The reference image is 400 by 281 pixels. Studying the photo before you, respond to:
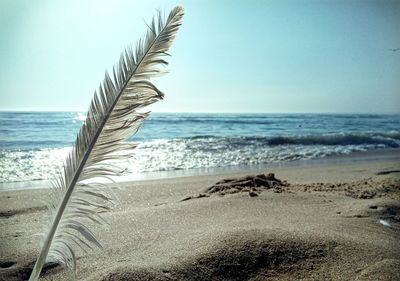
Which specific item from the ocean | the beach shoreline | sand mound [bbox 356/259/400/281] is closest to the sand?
sand mound [bbox 356/259/400/281]

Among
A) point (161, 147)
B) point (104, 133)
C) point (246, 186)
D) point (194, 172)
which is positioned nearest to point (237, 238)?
point (104, 133)

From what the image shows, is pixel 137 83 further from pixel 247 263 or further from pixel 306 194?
pixel 306 194

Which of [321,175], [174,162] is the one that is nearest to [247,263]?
[321,175]

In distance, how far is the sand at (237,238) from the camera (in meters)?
2.42

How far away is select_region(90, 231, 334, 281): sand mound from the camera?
7.61ft

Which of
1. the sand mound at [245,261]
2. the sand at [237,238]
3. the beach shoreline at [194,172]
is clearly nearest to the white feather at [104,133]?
the sand at [237,238]

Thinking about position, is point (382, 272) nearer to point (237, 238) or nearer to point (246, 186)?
point (237, 238)

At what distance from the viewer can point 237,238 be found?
2.67 m

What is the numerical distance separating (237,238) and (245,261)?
0.20m

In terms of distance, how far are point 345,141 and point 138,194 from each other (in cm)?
1047

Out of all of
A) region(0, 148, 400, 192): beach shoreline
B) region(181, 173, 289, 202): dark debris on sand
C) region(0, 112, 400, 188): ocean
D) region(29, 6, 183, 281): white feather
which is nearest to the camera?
region(29, 6, 183, 281): white feather

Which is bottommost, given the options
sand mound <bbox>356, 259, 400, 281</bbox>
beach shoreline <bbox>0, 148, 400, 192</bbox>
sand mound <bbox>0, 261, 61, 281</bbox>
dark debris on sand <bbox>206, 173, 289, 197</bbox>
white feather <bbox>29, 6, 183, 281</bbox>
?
beach shoreline <bbox>0, 148, 400, 192</bbox>

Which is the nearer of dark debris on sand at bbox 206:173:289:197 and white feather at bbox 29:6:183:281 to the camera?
white feather at bbox 29:6:183:281

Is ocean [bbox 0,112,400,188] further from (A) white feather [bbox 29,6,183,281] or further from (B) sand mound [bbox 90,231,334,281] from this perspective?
(A) white feather [bbox 29,6,183,281]
